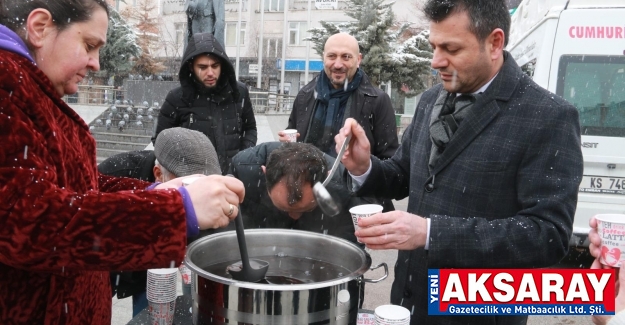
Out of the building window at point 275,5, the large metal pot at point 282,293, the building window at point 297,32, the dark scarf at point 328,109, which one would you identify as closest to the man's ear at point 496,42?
the large metal pot at point 282,293

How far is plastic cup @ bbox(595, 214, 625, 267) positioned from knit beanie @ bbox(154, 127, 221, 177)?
175cm

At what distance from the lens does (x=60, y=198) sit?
3.86 feet

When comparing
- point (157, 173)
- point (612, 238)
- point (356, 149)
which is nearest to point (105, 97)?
point (157, 173)

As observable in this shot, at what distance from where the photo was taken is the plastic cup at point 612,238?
162 cm

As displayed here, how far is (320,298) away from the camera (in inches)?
59.3

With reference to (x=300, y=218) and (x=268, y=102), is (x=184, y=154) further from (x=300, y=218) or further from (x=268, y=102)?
(x=268, y=102)

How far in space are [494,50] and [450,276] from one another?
87cm

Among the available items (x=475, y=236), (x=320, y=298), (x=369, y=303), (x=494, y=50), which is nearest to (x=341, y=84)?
(x=369, y=303)

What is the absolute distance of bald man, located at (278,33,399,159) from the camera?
14.2 feet

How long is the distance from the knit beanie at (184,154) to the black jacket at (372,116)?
5.76 ft

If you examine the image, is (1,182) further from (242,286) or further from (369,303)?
(369,303)

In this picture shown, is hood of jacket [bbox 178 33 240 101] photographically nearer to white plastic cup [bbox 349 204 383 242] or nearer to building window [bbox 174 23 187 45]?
white plastic cup [bbox 349 204 383 242]

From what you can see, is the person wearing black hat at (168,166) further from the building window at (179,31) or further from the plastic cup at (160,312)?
the building window at (179,31)

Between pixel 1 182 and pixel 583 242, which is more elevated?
pixel 1 182
